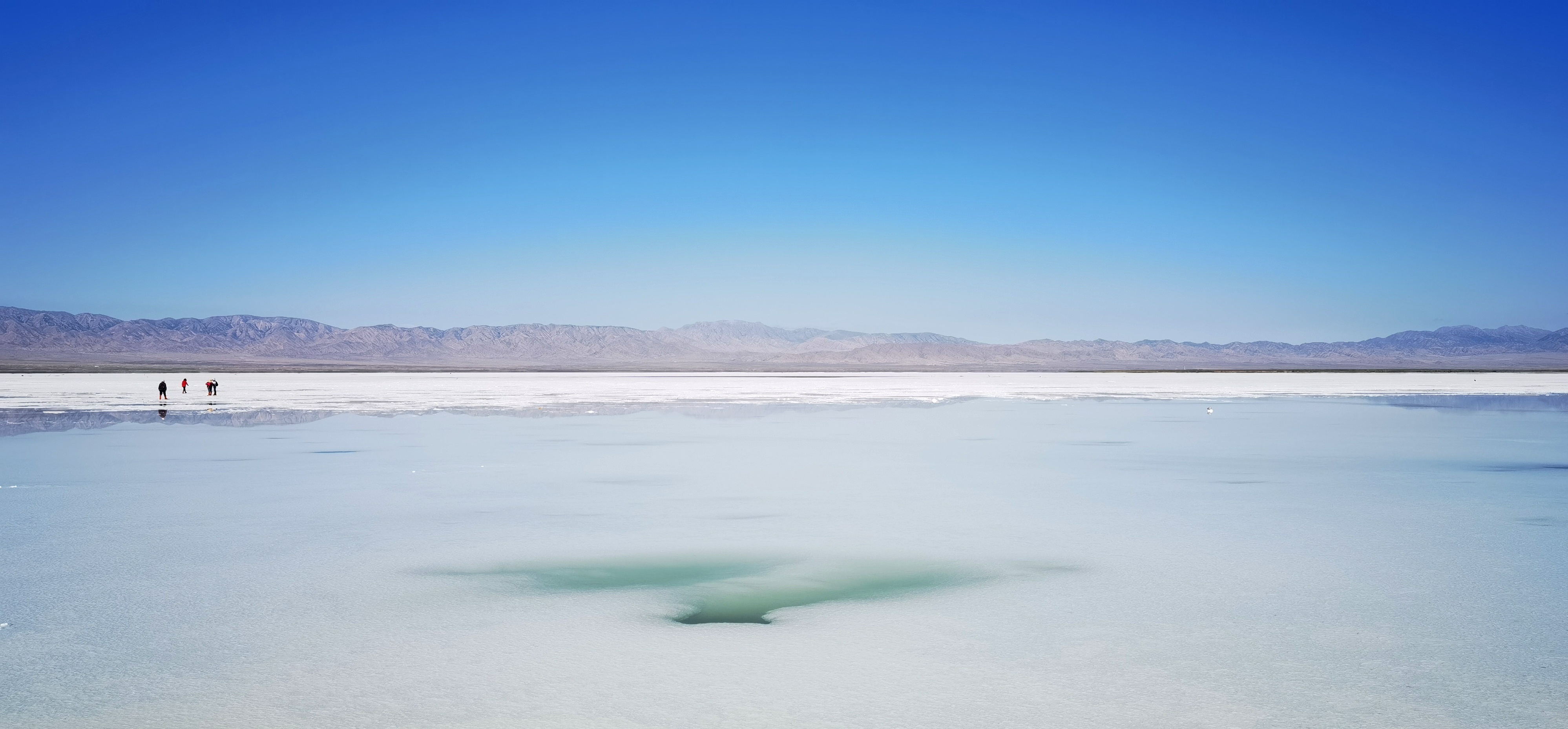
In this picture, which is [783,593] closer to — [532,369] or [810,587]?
[810,587]

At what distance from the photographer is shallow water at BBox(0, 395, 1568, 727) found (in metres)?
3.81

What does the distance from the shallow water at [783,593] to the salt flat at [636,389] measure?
15477 millimetres

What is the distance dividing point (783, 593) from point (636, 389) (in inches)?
1358

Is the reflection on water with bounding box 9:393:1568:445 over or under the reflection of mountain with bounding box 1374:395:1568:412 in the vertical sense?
under

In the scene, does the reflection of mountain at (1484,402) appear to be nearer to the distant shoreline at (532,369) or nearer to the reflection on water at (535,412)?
the reflection on water at (535,412)

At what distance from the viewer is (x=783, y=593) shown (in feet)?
18.1

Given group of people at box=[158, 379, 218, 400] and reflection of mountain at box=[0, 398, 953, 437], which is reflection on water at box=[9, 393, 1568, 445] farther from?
group of people at box=[158, 379, 218, 400]

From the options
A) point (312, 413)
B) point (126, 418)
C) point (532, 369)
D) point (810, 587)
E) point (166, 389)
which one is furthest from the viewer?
point (532, 369)

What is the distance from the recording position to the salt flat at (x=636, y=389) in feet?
90.4

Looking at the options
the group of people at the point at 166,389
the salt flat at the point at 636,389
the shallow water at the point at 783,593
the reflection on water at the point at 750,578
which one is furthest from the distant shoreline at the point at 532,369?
the reflection on water at the point at 750,578

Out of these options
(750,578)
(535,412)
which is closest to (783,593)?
(750,578)

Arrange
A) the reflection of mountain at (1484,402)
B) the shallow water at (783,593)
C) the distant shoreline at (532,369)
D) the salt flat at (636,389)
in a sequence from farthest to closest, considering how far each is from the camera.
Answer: the distant shoreline at (532,369), the salt flat at (636,389), the reflection of mountain at (1484,402), the shallow water at (783,593)

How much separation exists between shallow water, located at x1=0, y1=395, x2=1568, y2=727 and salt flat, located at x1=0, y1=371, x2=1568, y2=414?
1548cm

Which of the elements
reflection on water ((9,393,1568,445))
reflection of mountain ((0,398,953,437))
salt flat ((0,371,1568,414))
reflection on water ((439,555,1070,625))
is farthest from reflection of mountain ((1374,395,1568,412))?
reflection on water ((439,555,1070,625))
